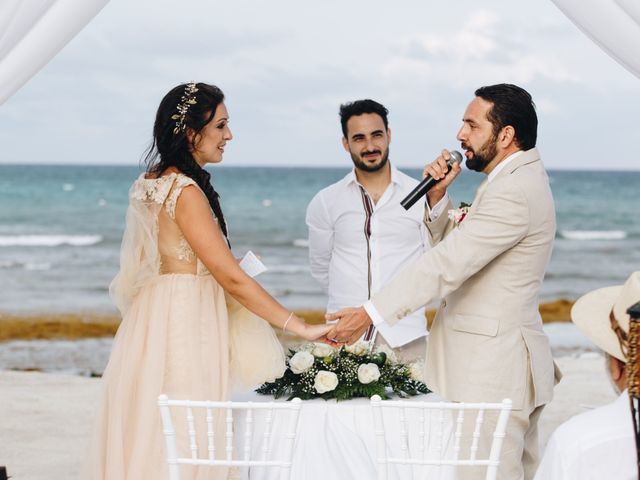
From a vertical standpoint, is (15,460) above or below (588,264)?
below

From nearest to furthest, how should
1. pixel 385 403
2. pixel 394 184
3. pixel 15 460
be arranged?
pixel 385 403, pixel 394 184, pixel 15 460

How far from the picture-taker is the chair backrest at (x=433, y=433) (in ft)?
8.94

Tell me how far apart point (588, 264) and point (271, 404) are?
16911 millimetres

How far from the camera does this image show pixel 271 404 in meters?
2.75

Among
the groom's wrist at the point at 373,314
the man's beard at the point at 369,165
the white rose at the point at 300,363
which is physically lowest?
the white rose at the point at 300,363

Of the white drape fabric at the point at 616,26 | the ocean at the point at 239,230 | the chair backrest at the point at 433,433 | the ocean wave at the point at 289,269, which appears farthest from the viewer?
the ocean wave at the point at 289,269

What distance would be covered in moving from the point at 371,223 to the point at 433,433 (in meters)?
1.66

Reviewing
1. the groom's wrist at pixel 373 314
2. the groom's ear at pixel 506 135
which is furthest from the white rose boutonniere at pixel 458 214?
the groom's wrist at pixel 373 314

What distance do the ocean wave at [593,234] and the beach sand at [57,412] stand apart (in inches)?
538

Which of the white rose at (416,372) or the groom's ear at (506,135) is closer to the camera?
the groom's ear at (506,135)

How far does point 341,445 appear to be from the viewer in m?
3.33

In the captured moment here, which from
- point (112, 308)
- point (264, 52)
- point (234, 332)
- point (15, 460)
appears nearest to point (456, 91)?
point (264, 52)

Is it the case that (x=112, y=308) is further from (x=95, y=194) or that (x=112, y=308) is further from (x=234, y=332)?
(x=95, y=194)

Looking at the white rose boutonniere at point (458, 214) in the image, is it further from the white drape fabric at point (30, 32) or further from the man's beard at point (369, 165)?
the white drape fabric at point (30, 32)
